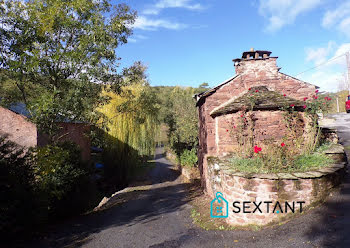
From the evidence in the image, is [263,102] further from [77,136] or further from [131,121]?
[77,136]

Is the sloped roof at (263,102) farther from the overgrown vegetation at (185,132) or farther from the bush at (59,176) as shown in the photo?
the overgrown vegetation at (185,132)

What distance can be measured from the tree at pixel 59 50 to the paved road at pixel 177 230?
3831 mm

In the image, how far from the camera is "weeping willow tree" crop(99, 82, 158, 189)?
1413cm

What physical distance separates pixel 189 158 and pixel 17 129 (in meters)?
11.0

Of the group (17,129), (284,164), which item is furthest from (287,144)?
(17,129)

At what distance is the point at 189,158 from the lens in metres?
17.2

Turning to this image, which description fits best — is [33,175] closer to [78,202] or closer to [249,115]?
[78,202]

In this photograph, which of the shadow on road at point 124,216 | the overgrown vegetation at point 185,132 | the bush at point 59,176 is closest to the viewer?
the shadow on road at point 124,216

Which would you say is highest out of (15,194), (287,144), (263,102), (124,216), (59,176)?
(263,102)

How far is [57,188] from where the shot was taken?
8.26 m

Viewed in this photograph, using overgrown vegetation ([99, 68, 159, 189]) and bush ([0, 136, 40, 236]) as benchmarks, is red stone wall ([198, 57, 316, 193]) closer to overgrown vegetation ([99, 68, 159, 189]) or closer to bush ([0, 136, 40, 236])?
overgrown vegetation ([99, 68, 159, 189])

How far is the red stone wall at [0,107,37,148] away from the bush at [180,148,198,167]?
10259 millimetres

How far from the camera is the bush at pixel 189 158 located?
16.9 metres

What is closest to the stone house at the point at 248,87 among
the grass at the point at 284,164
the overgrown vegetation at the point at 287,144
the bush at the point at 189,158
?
the overgrown vegetation at the point at 287,144
